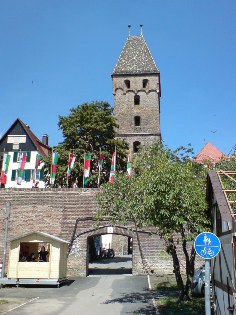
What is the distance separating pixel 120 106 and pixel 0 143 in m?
16.7

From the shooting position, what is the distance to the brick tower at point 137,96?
48969 millimetres

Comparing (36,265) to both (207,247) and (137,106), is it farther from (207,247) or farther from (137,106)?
(137,106)

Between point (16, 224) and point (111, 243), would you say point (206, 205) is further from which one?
point (111, 243)

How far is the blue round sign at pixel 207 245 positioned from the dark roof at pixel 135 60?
150 feet

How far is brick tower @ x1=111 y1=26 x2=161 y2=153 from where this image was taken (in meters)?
49.0

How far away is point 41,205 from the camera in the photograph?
24828 mm

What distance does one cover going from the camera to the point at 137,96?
51719mm

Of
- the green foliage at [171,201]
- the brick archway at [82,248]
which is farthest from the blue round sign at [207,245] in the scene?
the brick archway at [82,248]

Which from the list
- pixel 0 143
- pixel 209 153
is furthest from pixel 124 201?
pixel 209 153

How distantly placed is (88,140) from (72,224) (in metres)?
13.6

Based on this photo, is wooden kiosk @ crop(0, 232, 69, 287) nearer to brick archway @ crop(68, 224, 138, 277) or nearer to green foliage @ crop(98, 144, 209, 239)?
brick archway @ crop(68, 224, 138, 277)

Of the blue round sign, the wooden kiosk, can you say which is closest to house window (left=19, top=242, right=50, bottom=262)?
the wooden kiosk

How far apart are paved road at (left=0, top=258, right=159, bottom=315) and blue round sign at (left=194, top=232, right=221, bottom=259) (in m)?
5.60

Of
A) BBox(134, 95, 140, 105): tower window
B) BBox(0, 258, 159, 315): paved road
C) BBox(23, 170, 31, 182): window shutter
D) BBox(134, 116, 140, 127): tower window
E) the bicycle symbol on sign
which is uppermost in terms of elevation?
BBox(134, 95, 140, 105): tower window
